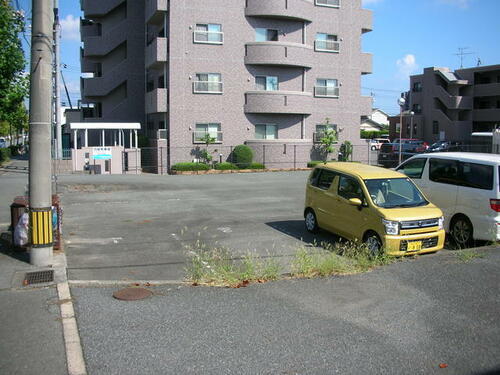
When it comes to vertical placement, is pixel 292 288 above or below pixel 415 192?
below

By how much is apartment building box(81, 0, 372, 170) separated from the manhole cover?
25480mm

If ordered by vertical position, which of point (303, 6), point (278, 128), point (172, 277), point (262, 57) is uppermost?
point (303, 6)

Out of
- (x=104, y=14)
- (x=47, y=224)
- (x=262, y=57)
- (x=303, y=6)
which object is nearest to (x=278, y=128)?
(x=262, y=57)

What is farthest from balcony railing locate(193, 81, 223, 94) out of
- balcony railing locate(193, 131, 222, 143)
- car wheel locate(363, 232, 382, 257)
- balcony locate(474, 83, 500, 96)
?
balcony locate(474, 83, 500, 96)

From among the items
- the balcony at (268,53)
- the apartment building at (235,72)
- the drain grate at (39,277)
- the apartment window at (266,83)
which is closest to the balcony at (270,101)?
the apartment building at (235,72)

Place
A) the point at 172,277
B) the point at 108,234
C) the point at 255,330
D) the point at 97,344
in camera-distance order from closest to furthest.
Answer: the point at 97,344 → the point at 255,330 → the point at 172,277 → the point at 108,234

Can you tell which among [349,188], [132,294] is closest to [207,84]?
[349,188]

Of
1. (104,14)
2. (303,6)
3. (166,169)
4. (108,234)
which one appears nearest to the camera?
(108,234)

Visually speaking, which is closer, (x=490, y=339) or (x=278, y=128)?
(x=490, y=339)

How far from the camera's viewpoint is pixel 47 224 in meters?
9.77

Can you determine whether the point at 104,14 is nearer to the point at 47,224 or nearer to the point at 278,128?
the point at 278,128

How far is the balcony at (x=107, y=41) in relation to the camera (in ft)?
131

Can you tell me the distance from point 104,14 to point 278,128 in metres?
16.7

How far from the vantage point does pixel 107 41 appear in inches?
1577
